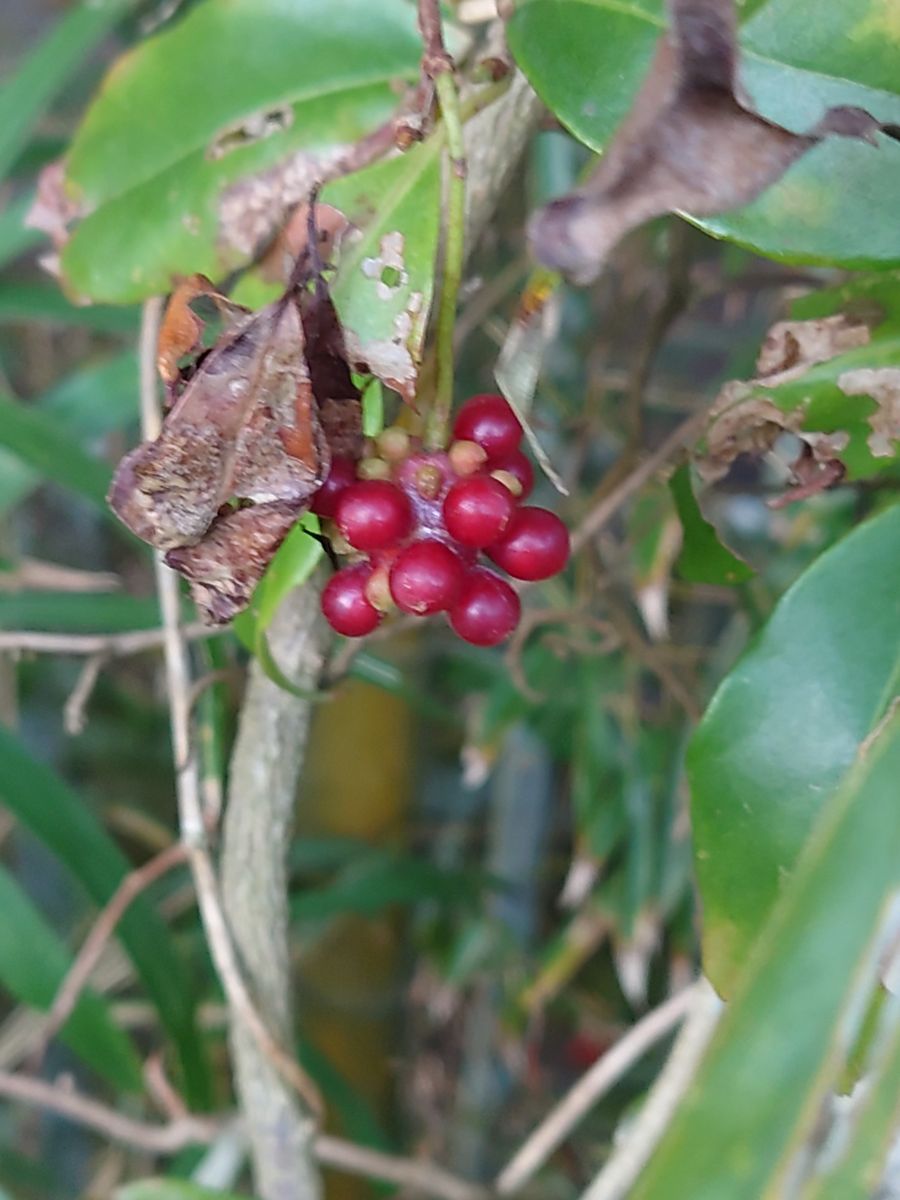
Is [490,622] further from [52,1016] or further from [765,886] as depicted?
[52,1016]

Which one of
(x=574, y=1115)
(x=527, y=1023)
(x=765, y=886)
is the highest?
(x=765, y=886)

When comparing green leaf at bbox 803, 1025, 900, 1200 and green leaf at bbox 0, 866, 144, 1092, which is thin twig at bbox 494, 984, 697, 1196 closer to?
green leaf at bbox 0, 866, 144, 1092

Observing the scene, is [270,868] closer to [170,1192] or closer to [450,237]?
[170,1192]

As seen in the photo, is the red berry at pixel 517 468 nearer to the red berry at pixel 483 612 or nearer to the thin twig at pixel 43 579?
the red berry at pixel 483 612

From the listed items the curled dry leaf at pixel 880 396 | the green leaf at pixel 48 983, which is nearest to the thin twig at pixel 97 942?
the green leaf at pixel 48 983

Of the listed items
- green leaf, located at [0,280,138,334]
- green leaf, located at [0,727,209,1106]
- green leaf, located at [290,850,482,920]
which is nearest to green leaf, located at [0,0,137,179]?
green leaf, located at [0,280,138,334]

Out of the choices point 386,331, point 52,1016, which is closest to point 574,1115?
point 52,1016

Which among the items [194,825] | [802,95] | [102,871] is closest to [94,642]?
[194,825]
